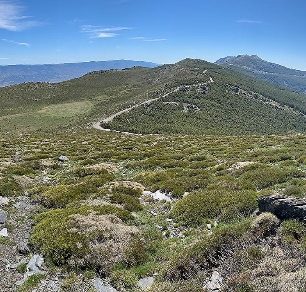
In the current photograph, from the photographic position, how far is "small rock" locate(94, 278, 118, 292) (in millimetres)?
14445

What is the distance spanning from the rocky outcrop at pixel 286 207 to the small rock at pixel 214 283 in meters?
3.69

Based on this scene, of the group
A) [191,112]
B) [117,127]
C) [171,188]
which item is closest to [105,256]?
[171,188]

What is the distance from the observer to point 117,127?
11469 centimetres

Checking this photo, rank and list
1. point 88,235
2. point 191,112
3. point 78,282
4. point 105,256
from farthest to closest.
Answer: point 191,112 → point 88,235 → point 105,256 → point 78,282

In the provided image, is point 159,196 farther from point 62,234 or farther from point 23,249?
point 23,249

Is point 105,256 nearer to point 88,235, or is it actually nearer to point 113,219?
point 88,235

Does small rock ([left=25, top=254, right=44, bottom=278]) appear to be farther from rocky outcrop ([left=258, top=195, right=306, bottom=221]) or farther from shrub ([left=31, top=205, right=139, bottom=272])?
rocky outcrop ([left=258, top=195, right=306, bottom=221])

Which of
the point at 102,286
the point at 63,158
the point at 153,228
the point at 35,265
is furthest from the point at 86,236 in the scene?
the point at 63,158

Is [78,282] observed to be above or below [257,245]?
below

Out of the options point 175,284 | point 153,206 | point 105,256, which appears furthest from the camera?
point 153,206

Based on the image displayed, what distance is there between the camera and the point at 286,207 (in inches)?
633

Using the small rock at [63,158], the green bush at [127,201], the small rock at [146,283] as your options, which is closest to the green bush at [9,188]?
the green bush at [127,201]

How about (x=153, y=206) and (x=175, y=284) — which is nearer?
(x=175, y=284)

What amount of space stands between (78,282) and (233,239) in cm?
584
